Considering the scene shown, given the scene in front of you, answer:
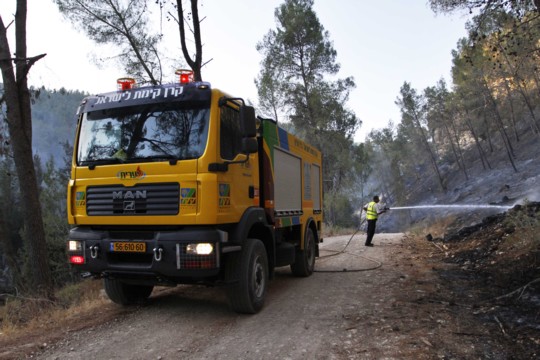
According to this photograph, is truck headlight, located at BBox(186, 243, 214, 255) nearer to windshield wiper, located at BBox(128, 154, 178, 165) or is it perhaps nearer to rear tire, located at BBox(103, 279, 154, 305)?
windshield wiper, located at BBox(128, 154, 178, 165)

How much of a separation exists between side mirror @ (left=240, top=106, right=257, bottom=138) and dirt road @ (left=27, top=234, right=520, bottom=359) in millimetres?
2327

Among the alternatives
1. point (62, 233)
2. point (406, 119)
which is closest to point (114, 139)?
point (62, 233)

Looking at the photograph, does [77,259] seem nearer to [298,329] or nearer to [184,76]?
[184,76]

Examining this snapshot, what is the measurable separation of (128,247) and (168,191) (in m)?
0.82

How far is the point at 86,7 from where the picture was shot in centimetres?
1334

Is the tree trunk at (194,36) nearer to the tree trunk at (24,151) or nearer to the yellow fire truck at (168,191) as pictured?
the tree trunk at (24,151)

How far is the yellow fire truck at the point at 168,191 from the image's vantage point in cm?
461

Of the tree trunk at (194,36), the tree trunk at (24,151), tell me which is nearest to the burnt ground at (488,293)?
the tree trunk at (24,151)

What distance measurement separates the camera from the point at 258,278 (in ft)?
18.6

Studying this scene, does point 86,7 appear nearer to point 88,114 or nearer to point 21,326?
point 88,114

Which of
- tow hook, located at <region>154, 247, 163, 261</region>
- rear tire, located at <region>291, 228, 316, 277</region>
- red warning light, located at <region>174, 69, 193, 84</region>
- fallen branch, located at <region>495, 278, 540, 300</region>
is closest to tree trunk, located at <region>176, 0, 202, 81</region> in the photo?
rear tire, located at <region>291, 228, 316, 277</region>

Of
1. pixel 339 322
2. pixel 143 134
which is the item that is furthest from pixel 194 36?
pixel 339 322

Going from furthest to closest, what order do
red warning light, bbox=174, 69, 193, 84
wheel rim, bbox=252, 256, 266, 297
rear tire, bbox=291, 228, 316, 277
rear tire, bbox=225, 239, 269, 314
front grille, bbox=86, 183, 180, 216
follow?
rear tire, bbox=291, 228, 316, 277, wheel rim, bbox=252, 256, 266, 297, red warning light, bbox=174, 69, 193, 84, rear tire, bbox=225, 239, 269, 314, front grille, bbox=86, 183, 180, 216

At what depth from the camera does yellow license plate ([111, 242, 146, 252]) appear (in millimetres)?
4717
